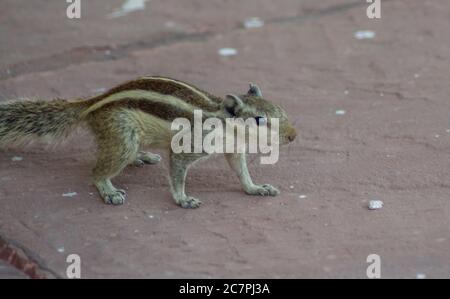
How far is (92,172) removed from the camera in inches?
209

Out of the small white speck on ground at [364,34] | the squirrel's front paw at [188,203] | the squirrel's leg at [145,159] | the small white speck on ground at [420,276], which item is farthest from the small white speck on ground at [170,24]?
the small white speck on ground at [420,276]

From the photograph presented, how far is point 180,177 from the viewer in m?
5.12

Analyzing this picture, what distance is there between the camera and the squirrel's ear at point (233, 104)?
494 centimetres

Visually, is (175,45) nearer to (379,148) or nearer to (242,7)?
(242,7)

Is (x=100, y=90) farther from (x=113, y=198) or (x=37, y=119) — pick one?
(x=113, y=198)

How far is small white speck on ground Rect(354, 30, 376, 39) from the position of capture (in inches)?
292

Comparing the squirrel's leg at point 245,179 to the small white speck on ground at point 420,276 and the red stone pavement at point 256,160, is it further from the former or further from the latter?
the small white speck on ground at point 420,276

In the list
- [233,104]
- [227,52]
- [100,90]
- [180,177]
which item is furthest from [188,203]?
[227,52]

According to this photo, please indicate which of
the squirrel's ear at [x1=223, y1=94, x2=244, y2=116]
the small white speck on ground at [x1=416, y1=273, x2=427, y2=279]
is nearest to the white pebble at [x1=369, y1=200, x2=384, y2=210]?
the small white speck on ground at [x1=416, y1=273, x2=427, y2=279]

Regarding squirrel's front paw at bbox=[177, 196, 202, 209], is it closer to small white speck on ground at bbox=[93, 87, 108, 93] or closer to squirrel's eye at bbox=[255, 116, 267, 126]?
squirrel's eye at bbox=[255, 116, 267, 126]

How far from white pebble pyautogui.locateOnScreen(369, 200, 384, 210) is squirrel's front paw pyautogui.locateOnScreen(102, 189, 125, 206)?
1.39m

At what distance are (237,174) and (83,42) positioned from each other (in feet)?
8.77

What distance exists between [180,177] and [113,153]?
0.40 metres
